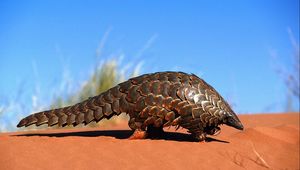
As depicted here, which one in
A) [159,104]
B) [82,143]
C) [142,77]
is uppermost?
[142,77]

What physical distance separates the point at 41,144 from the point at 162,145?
150 cm

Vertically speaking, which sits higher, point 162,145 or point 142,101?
point 142,101

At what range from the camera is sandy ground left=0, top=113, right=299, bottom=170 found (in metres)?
5.23

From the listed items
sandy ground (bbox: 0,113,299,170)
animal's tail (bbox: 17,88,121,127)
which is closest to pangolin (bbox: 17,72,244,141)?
animal's tail (bbox: 17,88,121,127)

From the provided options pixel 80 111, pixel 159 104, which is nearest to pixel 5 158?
pixel 80 111

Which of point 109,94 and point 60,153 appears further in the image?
point 109,94

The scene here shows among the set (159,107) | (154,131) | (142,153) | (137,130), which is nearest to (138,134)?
(137,130)

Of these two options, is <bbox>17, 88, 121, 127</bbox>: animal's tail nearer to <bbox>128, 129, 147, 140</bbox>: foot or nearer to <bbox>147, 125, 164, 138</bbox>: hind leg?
<bbox>128, 129, 147, 140</bbox>: foot

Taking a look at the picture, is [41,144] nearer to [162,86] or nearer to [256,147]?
[162,86]

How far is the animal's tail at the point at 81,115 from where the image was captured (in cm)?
647

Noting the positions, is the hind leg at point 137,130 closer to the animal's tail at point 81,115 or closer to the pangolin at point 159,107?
the pangolin at point 159,107

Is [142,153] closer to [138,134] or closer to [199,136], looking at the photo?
[138,134]

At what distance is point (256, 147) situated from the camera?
6.80 m

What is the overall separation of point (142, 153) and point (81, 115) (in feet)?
4.02
